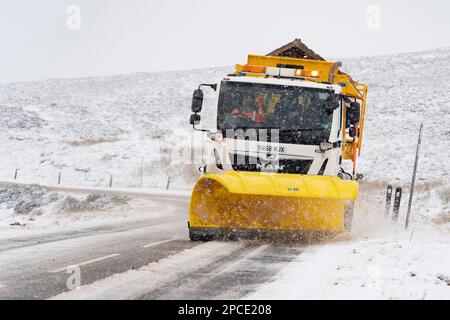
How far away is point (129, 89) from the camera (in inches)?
2635

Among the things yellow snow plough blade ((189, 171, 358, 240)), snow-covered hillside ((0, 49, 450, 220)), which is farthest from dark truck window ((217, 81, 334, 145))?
snow-covered hillside ((0, 49, 450, 220))

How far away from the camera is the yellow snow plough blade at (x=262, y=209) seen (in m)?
8.89

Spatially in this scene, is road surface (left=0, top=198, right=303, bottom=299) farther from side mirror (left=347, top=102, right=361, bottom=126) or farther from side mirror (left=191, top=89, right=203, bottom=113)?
side mirror (left=347, top=102, right=361, bottom=126)

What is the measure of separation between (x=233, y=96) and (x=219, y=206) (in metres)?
2.08

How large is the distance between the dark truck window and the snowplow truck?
17 millimetres

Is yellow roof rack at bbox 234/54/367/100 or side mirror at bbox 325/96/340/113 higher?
yellow roof rack at bbox 234/54/367/100

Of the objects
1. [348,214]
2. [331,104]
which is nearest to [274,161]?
[331,104]

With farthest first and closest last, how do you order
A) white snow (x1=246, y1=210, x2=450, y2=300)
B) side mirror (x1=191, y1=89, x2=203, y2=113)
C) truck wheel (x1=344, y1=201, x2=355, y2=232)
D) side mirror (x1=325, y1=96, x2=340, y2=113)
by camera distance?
1. side mirror (x1=191, y1=89, x2=203, y2=113)
2. truck wheel (x1=344, y1=201, x2=355, y2=232)
3. side mirror (x1=325, y1=96, x2=340, y2=113)
4. white snow (x1=246, y1=210, x2=450, y2=300)

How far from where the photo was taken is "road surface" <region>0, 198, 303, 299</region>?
17.1ft

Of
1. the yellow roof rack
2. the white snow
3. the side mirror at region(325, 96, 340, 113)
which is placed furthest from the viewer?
the yellow roof rack

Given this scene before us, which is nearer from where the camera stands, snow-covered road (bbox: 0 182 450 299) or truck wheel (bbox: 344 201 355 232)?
snow-covered road (bbox: 0 182 450 299)

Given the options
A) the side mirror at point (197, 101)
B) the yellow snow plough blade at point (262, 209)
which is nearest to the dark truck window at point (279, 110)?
the side mirror at point (197, 101)
